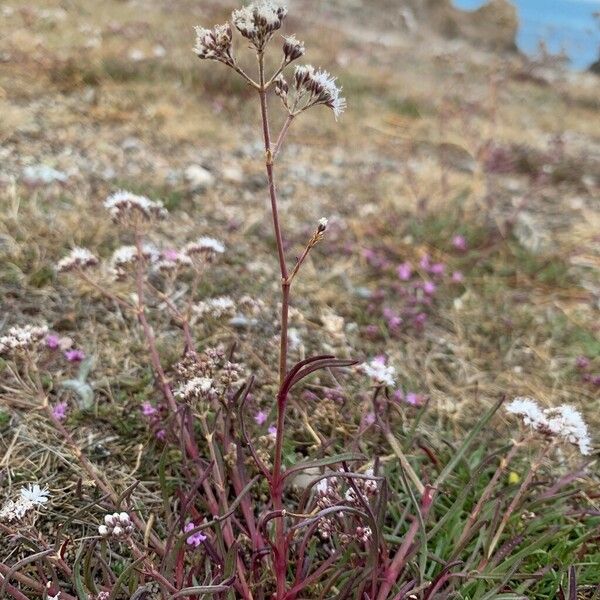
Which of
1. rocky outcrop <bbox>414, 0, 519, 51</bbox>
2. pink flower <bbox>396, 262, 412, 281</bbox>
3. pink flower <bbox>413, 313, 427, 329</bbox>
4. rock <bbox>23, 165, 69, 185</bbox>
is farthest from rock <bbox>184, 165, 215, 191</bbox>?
rocky outcrop <bbox>414, 0, 519, 51</bbox>

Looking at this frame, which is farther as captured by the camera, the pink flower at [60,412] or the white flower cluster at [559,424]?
the pink flower at [60,412]

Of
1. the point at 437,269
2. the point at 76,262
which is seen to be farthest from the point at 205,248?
the point at 437,269

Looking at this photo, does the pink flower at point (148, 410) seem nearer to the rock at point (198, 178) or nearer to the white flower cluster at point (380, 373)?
the white flower cluster at point (380, 373)

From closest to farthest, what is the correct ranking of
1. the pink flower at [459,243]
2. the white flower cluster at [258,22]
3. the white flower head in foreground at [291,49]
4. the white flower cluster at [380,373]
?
the white flower cluster at [258,22] → the white flower head in foreground at [291,49] → the white flower cluster at [380,373] → the pink flower at [459,243]

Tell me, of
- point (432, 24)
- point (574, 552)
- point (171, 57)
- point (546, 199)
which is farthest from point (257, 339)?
point (432, 24)

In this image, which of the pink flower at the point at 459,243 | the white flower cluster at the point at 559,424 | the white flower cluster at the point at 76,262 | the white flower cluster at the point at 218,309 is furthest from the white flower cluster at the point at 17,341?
the pink flower at the point at 459,243

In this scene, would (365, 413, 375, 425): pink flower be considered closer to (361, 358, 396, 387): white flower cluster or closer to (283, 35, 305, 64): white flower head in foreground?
(361, 358, 396, 387): white flower cluster
